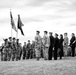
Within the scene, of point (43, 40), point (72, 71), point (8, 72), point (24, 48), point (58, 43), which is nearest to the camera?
point (72, 71)

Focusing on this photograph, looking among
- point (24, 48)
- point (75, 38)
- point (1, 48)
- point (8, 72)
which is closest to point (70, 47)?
point (75, 38)

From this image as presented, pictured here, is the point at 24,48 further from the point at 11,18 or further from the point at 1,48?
the point at 1,48

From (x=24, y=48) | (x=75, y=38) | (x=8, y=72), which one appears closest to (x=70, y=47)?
(x=75, y=38)

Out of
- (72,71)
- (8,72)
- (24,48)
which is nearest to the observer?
(72,71)

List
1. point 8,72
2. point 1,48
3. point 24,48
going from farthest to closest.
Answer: point 24,48, point 1,48, point 8,72

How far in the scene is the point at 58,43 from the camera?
24.3 m

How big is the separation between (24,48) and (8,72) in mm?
18990

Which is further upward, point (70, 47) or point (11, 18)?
point (11, 18)

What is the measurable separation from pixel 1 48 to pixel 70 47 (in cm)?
800

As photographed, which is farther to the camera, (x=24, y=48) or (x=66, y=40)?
(x=24, y=48)

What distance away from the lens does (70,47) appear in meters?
30.0

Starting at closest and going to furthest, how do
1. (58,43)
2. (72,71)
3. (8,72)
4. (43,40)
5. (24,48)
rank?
(72,71)
(8,72)
(43,40)
(58,43)
(24,48)

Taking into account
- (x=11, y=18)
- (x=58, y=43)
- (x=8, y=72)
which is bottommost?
(x=8, y=72)

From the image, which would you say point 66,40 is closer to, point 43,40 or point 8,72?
point 43,40
